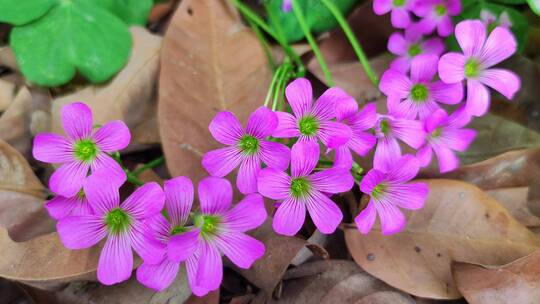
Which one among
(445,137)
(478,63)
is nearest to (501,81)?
(478,63)

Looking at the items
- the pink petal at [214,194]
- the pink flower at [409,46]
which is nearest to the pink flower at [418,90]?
the pink flower at [409,46]

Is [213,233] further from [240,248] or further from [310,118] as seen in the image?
[310,118]

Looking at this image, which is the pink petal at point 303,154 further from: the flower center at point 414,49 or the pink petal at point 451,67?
the flower center at point 414,49

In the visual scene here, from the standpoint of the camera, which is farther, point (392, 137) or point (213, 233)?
point (392, 137)

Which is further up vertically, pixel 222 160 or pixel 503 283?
pixel 222 160

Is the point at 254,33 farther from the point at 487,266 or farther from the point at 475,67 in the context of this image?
the point at 487,266

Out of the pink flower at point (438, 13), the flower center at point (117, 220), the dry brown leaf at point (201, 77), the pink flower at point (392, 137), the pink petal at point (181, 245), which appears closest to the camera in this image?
the pink petal at point (181, 245)

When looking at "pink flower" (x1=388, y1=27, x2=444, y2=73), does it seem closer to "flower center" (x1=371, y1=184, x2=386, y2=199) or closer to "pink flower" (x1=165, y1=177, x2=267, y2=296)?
"flower center" (x1=371, y1=184, x2=386, y2=199)

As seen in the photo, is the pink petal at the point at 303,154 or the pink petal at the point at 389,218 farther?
the pink petal at the point at 389,218
